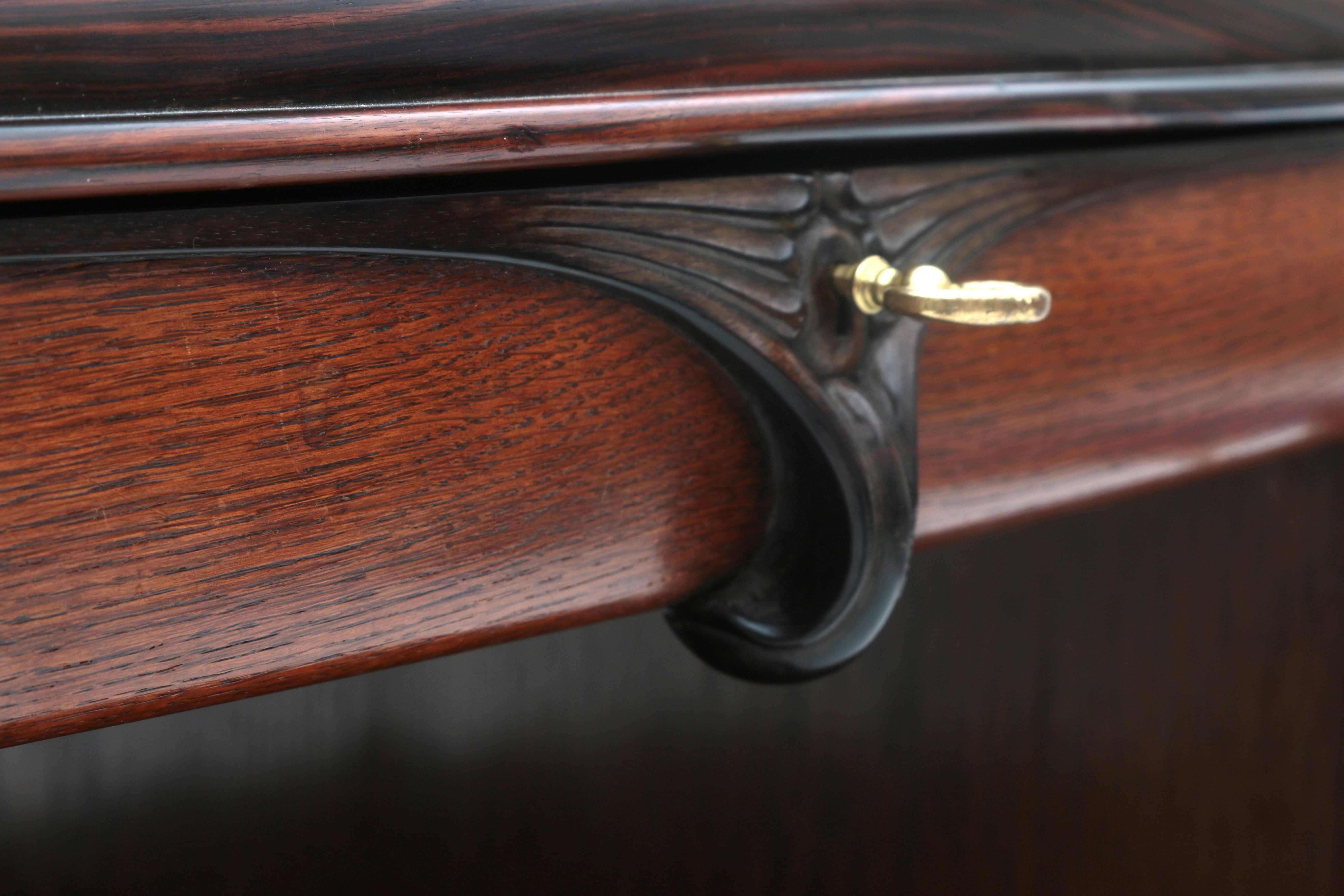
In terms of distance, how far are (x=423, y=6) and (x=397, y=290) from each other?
5 centimetres

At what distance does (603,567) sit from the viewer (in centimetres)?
21

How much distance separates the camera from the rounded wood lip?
15cm

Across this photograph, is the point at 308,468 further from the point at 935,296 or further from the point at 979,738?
the point at 979,738

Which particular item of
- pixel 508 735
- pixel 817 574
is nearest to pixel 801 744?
pixel 508 735

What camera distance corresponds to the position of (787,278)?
0.20 metres

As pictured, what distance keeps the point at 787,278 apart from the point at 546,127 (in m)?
0.06

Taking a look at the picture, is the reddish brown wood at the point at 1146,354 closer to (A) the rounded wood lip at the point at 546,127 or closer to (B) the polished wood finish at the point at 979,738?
(A) the rounded wood lip at the point at 546,127

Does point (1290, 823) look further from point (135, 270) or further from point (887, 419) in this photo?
point (135, 270)

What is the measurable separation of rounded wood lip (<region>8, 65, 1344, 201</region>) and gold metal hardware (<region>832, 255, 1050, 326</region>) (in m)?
0.03

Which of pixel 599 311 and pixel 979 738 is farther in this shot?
pixel 979 738

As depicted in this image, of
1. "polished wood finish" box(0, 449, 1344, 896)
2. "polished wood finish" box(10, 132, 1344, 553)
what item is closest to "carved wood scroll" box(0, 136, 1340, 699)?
"polished wood finish" box(10, 132, 1344, 553)

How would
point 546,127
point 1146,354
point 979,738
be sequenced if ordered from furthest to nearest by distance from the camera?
point 979,738 → point 1146,354 → point 546,127

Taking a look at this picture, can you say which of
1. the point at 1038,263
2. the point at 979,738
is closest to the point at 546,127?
the point at 1038,263

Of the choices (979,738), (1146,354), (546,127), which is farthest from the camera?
(979,738)
